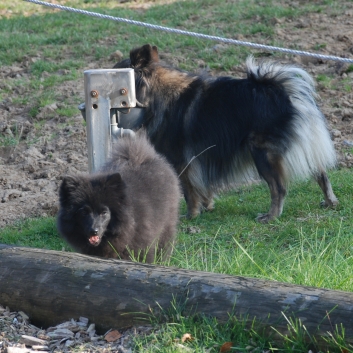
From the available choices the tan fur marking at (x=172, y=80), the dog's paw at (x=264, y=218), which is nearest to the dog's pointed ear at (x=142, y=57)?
the tan fur marking at (x=172, y=80)

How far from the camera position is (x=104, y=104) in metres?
5.73

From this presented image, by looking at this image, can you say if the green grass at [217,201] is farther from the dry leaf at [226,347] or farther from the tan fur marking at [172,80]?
the tan fur marking at [172,80]

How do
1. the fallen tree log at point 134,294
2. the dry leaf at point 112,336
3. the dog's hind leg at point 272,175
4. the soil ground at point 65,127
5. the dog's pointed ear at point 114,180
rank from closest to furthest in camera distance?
the fallen tree log at point 134,294 → the dry leaf at point 112,336 → the dog's pointed ear at point 114,180 → the dog's hind leg at point 272,175 → the soil ground at point 65,127

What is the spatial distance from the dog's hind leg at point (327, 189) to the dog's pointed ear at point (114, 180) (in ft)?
9.62

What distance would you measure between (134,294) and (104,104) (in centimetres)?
236

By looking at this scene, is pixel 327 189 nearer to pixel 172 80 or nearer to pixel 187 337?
pixel 172 80

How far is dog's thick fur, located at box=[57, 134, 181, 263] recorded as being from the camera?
4.71m

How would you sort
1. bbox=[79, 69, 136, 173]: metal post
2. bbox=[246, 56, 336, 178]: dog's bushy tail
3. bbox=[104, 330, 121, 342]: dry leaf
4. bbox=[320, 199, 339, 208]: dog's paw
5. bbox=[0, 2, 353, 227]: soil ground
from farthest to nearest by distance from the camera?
bbox=[0, 2, 353, 227]: soil ground → bbox=[320, 199, 339, 208]: dog's paw → bbox=[246, 56, 336, 178]: dog's bushy tail → bbox=[79, 69, 136, 173]: metal post → bbox=[104, 330, 121, 342]: dry leaf

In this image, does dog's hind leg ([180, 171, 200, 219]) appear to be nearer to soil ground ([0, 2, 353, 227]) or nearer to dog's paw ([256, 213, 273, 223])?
dog's paw ([256, 213, 273, 223])

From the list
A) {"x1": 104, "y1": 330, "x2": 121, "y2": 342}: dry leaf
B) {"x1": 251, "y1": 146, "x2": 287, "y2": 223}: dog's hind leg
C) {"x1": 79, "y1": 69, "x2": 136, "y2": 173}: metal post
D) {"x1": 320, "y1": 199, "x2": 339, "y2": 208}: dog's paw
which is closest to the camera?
{"x1": 104, "y1": 330, "x2": 121, "y2": 342}: dry leaf

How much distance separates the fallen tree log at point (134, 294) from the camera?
3.46 metres

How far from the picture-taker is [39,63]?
10.8 meters

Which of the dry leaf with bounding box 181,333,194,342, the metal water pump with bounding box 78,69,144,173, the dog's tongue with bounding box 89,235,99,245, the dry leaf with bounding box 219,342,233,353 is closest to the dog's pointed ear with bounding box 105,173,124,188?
the dog's tongue with bounding box 89,235,99,245

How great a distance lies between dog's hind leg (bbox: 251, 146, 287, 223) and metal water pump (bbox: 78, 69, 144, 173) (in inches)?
62.4
